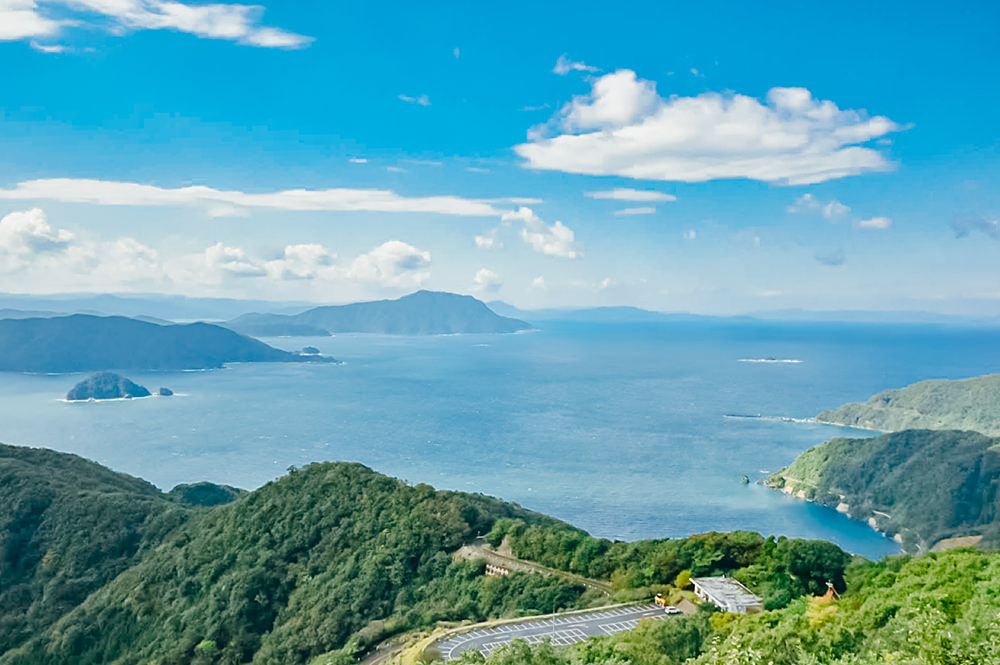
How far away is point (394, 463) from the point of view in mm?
83188

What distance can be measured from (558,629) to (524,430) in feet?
260

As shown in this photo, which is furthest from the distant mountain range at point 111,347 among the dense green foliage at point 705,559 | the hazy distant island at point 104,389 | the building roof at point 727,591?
the building roof at point 727,591

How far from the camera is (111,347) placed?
168 metres

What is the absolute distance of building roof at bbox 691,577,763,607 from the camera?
19141 mm

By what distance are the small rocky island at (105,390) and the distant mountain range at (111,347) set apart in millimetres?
35176

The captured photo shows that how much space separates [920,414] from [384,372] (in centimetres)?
9821

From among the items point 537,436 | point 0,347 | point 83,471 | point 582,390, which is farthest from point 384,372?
point 83,471

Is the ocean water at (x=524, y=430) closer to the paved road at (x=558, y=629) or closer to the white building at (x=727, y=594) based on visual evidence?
the white building at (x=727, y=594)

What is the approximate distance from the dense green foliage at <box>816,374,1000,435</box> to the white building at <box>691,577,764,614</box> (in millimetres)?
84754

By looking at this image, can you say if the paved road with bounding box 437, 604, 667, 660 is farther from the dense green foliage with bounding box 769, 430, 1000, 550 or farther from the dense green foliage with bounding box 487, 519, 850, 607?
the dense green foliage with bounding box 769, 430, 1000, 550

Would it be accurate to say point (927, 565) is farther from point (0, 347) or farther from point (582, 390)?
point (0, 347)

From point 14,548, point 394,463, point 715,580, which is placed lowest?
point 394,463

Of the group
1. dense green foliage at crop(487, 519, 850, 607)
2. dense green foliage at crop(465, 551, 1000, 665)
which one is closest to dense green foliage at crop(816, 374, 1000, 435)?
dense green foliage at crop(487, 519, 850, 607)

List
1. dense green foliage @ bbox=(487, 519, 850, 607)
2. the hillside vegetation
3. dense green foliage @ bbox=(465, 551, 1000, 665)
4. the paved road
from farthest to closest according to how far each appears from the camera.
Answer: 1. the hillside vegetation
2. dense green foliage @ bbox=(487, 519, 850, 607)
3. the paved road
4. dense green foliage @ bbox=(465, 551, 1000, 665)
